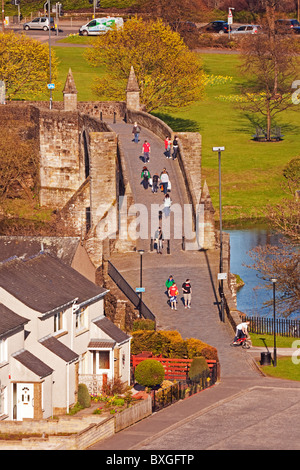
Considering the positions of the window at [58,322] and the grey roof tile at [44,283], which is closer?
the grey roof tile at [44,283]

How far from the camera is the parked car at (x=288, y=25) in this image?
16775 cm

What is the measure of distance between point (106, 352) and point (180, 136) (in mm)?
36873

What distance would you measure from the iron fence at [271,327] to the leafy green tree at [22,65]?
2366 inches

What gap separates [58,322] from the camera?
66062mm

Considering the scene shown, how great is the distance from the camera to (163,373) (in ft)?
217

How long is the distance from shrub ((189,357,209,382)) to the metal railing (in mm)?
10048

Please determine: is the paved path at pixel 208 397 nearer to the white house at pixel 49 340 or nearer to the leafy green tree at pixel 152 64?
the white house at pixel 49 340

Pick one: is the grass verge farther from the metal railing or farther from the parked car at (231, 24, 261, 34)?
the parked car at (231, 24, 261, 34)

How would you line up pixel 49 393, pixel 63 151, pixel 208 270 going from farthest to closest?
pixel 63 151, pixel 208 270, pixel 49 393

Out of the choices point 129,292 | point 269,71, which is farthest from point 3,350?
point 269,71

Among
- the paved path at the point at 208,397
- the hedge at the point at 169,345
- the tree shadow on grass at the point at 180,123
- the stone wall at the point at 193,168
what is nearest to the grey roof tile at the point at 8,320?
the paved path at the point at 208,397

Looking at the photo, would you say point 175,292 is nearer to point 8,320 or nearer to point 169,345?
point 169,345

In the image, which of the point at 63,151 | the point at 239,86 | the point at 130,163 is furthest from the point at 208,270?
the point at 239,86

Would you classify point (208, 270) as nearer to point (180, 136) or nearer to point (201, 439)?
point (180, 136)
